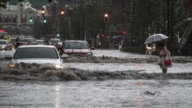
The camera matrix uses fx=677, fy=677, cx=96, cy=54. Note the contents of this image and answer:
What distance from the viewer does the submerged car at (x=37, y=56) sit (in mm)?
24797

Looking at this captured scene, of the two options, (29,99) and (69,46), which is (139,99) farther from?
(69,46)

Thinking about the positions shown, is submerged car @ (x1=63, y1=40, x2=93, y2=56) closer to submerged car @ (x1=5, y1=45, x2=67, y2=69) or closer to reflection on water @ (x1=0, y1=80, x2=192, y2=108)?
submerged car @ (x1=5, y1=45, x2=67, y2=69)

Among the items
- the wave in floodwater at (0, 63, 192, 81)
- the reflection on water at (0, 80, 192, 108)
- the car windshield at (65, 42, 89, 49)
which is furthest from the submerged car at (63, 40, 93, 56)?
the reflection on water at (0, 80, 192, 108)

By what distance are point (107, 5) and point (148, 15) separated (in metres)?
50.0

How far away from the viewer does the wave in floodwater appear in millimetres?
24547

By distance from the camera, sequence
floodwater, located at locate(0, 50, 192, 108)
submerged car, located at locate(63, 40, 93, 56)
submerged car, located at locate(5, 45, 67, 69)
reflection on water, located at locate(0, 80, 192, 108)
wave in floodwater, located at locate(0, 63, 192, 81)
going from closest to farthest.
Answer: reflection on water, located at locate(0, 80, 192, 108)
floodwater, located at locate(0, 50, 192, 108)
wave in floodwater, located at locate(0, 63, 192, 81)
submerged car, located at locate(5, 45, 67, 69)
submerged car, located at locate(63, 40, 93, 56)

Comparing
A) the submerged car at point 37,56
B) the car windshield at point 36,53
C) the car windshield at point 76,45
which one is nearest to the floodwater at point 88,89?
the submerged car at point 37,56

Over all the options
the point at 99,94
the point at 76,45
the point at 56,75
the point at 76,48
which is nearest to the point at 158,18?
the point at 76,45

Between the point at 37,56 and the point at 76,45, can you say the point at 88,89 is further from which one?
the point at 76,45

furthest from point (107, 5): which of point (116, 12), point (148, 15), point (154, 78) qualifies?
point (154, 78)

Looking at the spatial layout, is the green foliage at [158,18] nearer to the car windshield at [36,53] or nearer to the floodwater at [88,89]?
the floodwater at [88,89]

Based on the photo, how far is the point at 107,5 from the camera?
123688 millimetres

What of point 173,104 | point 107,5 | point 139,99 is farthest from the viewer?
point 107,5

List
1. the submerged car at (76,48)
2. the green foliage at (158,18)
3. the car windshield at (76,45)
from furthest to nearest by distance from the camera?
the green foliage at (158,18) < the car windshield at (76,45) < the submerged car at (76,48)
